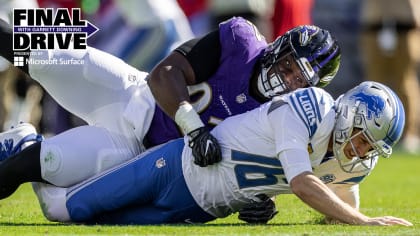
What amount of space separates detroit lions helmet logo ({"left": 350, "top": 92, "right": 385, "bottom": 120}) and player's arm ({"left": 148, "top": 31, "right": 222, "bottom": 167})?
2.56 feet

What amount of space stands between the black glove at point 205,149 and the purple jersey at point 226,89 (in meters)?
0.51

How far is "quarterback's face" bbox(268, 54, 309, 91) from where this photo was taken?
255 inches

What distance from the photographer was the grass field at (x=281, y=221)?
571cm

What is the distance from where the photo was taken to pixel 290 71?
6.52 metres

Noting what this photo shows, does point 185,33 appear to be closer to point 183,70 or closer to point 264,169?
point 183,70

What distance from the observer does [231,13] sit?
1101 centimetres

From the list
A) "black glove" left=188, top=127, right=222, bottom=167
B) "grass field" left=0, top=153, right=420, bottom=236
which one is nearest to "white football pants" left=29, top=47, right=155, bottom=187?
"grass field" left=0, top=153, right=420, bottom=236

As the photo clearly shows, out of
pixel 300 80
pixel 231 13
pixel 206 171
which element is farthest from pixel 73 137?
pixel 231 13

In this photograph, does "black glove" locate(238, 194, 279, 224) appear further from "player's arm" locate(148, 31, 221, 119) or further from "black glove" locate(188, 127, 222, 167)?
"player's arm" locate(148, 31, 221, 119)

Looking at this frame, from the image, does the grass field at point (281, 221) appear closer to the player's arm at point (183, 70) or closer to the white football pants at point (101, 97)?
the white football pants at point (101, 97)

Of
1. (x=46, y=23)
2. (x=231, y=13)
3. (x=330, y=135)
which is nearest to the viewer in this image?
(x=330, y=135)

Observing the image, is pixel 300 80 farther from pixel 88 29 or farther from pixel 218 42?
→ pixel 88 29

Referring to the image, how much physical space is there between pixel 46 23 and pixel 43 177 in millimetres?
1558

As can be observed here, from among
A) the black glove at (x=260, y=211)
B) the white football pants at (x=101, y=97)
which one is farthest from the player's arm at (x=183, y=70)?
the black glove at (x=260, y=211)
